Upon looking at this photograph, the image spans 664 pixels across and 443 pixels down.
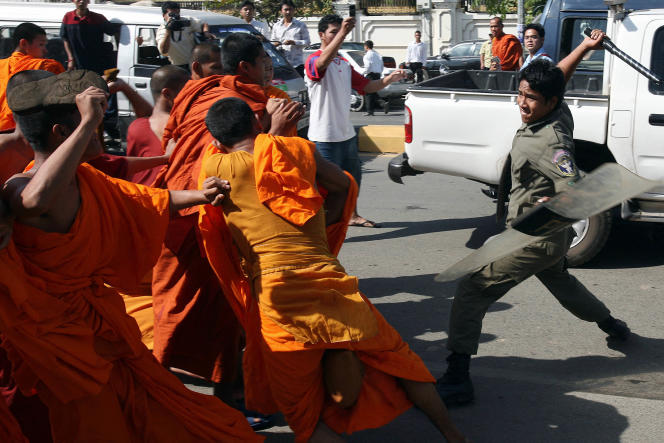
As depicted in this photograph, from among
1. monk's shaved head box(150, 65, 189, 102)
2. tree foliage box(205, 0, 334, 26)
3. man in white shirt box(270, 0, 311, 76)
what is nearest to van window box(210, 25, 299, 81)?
man in white shirt box(270, 0, 311, 76)

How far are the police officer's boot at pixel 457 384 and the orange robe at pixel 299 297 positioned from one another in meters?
0.70

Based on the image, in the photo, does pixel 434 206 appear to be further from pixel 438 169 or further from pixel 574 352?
pixel 574 352

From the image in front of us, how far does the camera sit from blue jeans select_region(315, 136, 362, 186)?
22.7 feet

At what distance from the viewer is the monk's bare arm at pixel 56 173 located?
2584 millimetres

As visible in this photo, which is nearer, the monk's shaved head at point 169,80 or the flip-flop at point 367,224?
the monk's shaved head at point 169,80

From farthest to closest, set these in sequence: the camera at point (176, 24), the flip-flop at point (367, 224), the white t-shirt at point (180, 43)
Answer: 1. the white t-shirt at point (180, 43)
2. the camera at point (176, 24)
3. the flip-flop at point (367, 224)

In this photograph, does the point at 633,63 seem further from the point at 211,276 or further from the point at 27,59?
the point at 27,59

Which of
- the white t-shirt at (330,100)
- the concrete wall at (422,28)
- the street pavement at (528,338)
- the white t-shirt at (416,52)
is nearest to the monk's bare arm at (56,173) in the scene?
the street pavement at (528,338)

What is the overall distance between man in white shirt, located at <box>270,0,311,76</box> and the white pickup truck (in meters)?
6.20

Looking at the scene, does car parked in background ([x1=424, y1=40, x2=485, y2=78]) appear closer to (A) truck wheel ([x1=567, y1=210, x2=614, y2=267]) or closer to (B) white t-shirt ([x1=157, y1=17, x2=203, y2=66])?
(B) white t-shirt ([x1=157, y1=17, x2=203, y2=66])

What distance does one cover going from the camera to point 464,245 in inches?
274

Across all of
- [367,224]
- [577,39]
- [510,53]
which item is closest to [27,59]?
[367,224]

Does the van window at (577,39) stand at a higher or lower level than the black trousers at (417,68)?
higher

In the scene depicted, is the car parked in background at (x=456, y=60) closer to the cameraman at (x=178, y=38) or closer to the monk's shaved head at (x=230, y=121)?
the cameraman at (x=178, y=38)
